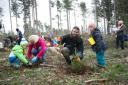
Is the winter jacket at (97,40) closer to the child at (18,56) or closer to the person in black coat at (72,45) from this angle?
the person in black coat at (72,45)

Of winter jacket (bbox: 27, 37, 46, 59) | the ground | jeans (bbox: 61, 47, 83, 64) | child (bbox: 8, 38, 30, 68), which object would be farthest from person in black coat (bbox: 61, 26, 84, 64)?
child (bbox: 8, 38, 30, 68)

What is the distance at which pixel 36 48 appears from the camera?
10281 mm

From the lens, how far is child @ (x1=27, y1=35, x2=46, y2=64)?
32.2ft

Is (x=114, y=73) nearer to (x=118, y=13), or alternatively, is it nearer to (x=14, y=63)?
(x=14, y=63)

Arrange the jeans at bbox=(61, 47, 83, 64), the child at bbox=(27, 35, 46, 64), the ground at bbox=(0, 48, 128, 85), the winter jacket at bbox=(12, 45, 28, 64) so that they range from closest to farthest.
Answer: the ground at bbox=(0, 48, 128, 85), the winter jacket at bbox=(12, 45, 28, 64), the child at bbox=(27, 35, 46, 64), the jeans at bbox=(61, 47, 83, 64)

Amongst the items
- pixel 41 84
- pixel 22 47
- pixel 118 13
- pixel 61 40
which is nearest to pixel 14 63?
pixel 22 47

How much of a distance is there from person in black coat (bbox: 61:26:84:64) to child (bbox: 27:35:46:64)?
0.69 metres

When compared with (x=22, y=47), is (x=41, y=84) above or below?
below

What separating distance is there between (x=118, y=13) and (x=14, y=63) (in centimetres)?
2717

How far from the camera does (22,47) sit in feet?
32.4

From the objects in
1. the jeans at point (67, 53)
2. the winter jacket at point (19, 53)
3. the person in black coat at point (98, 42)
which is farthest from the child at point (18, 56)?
the person in black coat at point (98, 42)

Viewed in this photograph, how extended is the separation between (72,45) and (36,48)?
119 cm

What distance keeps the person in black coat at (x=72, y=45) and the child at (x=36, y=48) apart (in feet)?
2.26

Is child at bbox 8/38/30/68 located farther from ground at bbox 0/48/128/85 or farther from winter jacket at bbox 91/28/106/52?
winter jacket at bbox 91/28/106/52
